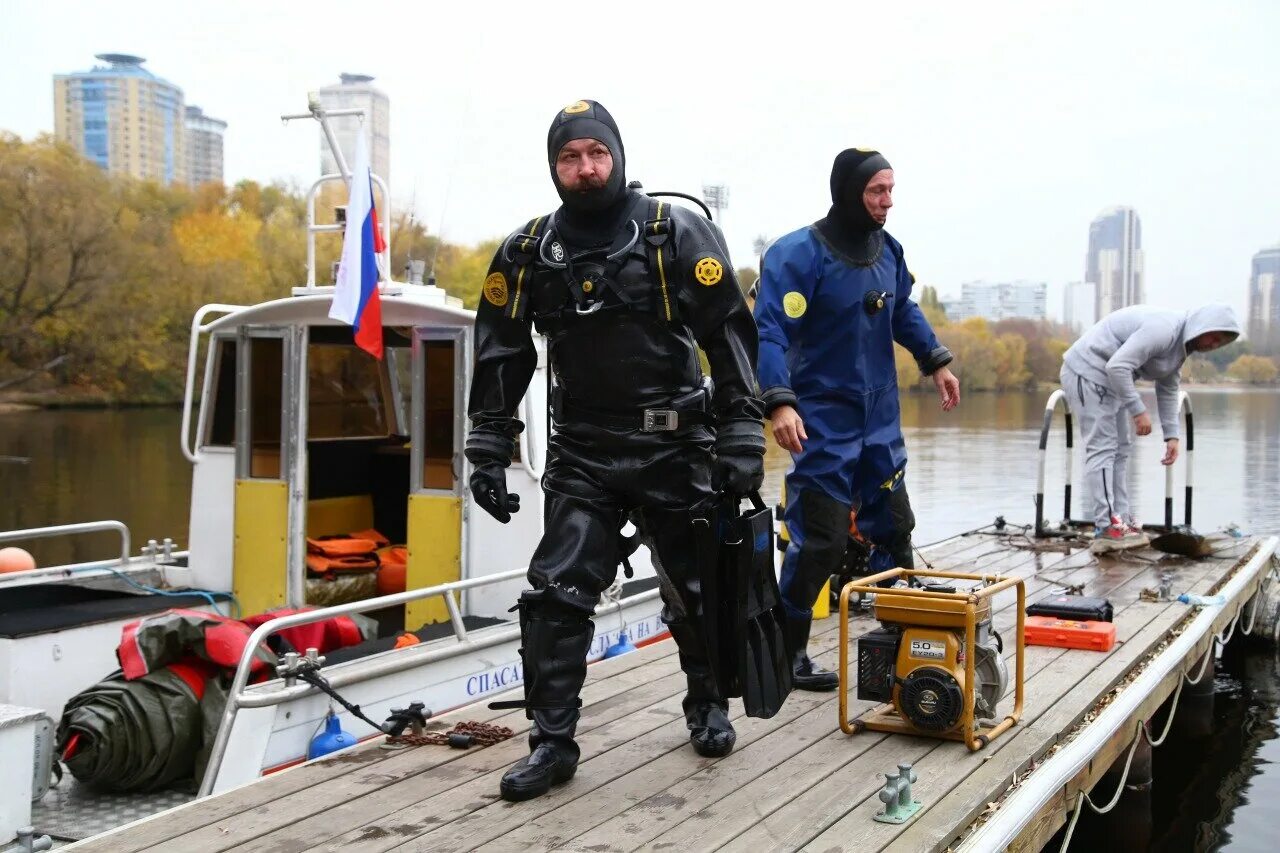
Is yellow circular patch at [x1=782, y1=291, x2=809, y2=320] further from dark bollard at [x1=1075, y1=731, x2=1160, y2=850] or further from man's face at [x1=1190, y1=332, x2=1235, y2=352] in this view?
man's face at [x1=1190, y1=332, x2=1235, y2=352]

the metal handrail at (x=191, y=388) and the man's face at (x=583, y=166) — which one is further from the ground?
the man's face at (x=583, y=166)

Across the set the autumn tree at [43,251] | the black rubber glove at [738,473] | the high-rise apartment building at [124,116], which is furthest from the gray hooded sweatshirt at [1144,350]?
the high-rise apartment building at [124,116]

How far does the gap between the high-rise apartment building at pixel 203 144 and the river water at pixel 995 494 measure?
131574 millimetres

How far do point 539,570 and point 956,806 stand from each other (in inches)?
56.9

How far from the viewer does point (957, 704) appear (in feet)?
14.3

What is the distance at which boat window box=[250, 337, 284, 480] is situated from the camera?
778cm

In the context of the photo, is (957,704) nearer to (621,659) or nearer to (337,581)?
(621,659)

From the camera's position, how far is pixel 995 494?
2888cm

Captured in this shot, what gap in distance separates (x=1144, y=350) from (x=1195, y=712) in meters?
2.65

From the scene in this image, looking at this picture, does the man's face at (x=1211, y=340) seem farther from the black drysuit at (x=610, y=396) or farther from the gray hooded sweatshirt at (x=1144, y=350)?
the black drysuit at (x=610, y=396)

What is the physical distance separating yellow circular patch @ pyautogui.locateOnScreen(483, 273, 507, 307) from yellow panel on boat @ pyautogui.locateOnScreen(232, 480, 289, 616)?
3.83 m

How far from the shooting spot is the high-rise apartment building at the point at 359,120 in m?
7.94

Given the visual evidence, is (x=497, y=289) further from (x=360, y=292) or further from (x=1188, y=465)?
(x=1188, y=465)

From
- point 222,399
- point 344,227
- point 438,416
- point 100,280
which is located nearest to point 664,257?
point 438,416
